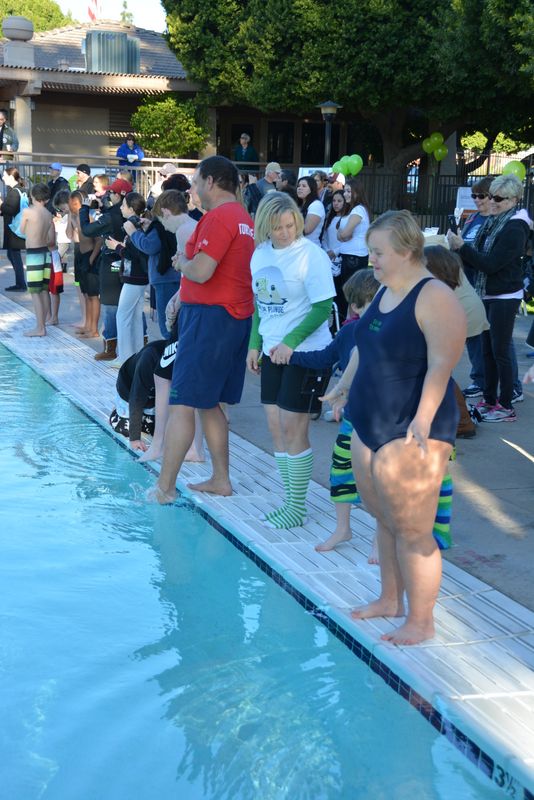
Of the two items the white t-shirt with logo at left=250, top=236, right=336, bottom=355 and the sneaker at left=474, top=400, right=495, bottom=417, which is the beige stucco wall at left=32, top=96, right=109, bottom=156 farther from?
the white t-shirt with logo at left=250, top=236, right=336, bottom=355

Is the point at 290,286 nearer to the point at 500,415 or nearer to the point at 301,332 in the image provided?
the point at 301,332

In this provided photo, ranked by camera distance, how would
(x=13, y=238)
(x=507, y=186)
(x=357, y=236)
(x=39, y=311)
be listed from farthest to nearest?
(x=13, y=238)
(x=39, y=311)
(x=357, y=236)
(x=507, y=186)

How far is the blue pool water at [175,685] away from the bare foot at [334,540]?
14.5 inches

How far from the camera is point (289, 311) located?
5.12 metres

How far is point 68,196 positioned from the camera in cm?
1130

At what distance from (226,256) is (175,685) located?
2437mm

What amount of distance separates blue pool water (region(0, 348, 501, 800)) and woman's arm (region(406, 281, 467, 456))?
1.08 metres

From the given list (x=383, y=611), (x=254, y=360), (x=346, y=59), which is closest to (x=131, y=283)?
(x=254, y=360)

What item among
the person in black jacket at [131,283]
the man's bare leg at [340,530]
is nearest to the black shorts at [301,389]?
Result: the man's bare leg at [340,530]

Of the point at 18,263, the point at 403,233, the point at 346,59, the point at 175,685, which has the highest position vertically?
the point at 346,59

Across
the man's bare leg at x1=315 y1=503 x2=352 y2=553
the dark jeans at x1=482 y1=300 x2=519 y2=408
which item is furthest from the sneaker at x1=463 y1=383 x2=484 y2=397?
the man's bare leg at x1=315 y1=503 x2=352 y2=553

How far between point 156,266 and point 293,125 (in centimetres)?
2630

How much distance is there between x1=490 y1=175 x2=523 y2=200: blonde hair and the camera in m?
7.08

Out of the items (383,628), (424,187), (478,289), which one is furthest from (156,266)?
(424,187)
